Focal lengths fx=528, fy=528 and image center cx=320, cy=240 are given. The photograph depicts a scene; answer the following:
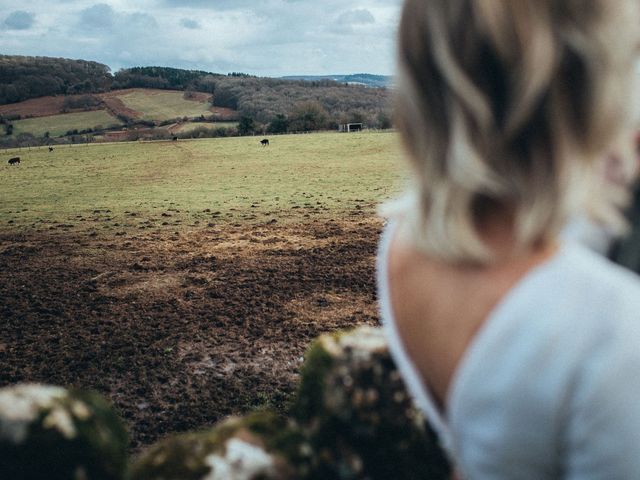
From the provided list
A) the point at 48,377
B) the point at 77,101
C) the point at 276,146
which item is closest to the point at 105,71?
the point at 77,101

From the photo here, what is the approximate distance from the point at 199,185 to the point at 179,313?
1297 cm

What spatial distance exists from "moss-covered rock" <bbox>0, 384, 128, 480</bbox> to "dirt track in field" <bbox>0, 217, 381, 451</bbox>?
3729 mm

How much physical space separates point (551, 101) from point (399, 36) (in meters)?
0.36

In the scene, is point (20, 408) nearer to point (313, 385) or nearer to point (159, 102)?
point (313, 385)

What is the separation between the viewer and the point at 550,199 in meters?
1.04

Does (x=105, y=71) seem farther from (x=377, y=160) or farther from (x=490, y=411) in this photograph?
(x=490, y=411)

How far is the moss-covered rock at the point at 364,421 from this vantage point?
142 cm

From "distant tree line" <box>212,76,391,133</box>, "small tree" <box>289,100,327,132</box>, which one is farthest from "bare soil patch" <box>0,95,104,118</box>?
"small tree" <box>289,100,327,132</box>

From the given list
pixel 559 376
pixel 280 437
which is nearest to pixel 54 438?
pixel 280 437

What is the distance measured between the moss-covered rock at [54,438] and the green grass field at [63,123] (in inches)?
2720

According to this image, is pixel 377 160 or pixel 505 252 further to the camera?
pixel 377 160

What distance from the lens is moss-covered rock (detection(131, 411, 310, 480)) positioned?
1.31m

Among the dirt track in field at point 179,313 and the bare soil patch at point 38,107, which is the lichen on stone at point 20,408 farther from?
A: the bare soil patch at point 38,107

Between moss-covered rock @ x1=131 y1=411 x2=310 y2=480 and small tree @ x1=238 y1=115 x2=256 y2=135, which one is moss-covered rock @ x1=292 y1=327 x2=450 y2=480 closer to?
moss-covered rock @ x1=131 y1=411 x2=310 y2=480
